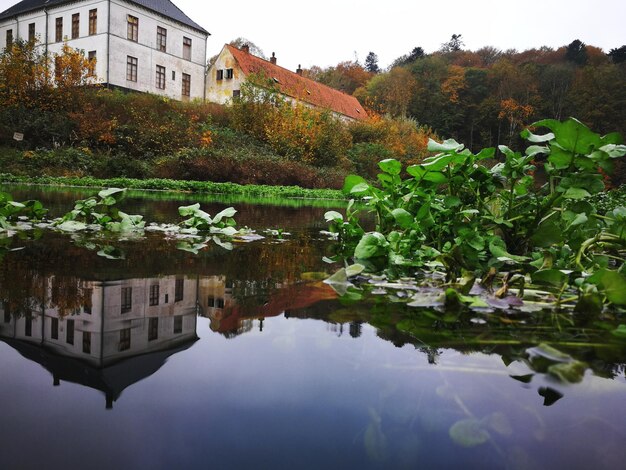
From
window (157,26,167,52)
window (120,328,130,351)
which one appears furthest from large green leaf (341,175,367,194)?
window (157,26,167,52)

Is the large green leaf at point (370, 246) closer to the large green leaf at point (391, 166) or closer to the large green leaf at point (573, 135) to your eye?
the large green leaf at point (391, 166)

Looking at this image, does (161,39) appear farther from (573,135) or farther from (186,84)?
(573,135)

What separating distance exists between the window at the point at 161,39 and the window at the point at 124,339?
33486 mm

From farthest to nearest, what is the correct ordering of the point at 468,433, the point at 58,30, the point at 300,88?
the point at 300,88
the point at 58,30
the point at 468,433

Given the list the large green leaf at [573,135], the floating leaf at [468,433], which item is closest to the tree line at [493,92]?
the large green leaf at [573,135]

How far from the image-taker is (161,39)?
30859 mm

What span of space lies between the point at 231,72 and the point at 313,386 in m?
36.7

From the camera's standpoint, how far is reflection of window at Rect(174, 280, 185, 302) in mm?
1405

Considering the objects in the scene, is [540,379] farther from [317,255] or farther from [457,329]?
[317,255]

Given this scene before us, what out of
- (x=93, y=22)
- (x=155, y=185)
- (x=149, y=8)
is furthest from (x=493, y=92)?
(x=155, y=185)

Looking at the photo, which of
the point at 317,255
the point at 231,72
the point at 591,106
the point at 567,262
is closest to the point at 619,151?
the point at 567,262

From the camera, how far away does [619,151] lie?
5.58 feet

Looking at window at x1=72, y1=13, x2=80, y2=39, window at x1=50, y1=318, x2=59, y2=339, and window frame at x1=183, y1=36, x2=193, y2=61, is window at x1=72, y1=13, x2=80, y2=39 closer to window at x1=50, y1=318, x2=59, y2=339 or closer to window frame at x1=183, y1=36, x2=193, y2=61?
window frame at x1=183, y1=36, x2=193, y2=61

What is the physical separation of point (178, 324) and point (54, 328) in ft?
0.85
